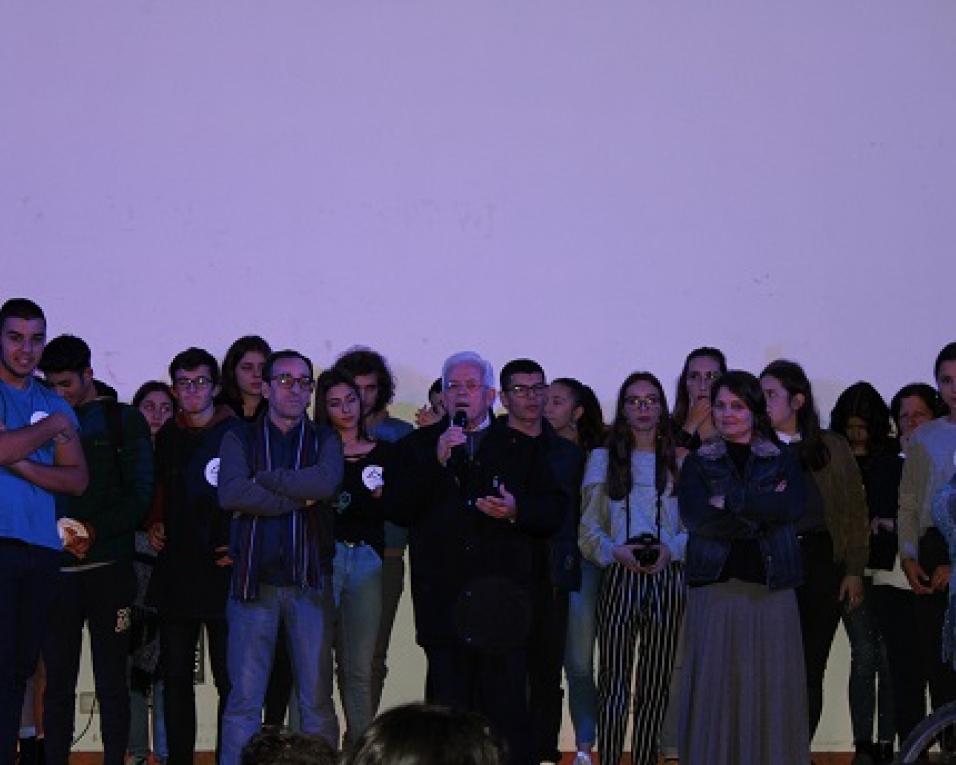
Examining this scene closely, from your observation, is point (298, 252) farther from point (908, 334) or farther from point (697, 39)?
point (908, 334)

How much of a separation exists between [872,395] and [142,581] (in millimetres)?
2619

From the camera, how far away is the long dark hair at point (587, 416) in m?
6.21

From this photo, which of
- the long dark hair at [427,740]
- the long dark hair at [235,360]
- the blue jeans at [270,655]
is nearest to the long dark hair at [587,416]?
the long dark hair at [235,360]

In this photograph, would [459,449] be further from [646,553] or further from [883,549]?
[883,549]

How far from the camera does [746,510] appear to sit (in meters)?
4.91

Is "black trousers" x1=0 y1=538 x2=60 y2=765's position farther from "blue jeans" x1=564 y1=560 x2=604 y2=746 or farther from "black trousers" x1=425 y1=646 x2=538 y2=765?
"blue jeans" x1=564 y1=560 x2=604 y2=746

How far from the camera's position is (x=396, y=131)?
6688 millimetres

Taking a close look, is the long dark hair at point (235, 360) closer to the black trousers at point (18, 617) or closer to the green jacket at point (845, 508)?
the black trousers at point (18, 617)

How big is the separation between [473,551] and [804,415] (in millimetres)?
1315

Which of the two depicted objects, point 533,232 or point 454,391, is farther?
point 533,232

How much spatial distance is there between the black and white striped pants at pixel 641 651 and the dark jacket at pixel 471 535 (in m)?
0.59

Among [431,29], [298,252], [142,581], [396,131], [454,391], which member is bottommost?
[142,581]

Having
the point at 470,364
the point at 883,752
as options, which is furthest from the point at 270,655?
the point at 883,752

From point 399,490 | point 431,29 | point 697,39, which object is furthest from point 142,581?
point 697,39
